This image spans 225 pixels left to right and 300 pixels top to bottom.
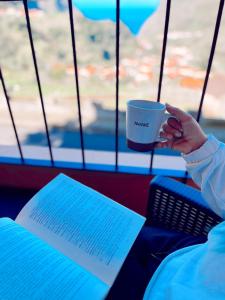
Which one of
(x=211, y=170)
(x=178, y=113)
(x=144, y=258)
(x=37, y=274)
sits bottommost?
(x=144, y=258)

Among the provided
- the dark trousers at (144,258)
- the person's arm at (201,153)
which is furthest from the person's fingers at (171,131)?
the dark trousers at (144,258)

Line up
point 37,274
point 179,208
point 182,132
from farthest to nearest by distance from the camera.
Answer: point 179,208 < point 182,132 < point 37,274

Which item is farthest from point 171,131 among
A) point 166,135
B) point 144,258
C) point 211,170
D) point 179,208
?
point 144,258

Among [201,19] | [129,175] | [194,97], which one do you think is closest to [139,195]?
[129,175]

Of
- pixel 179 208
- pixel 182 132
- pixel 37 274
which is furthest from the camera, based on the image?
pixel 179 208

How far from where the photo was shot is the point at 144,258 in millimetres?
699

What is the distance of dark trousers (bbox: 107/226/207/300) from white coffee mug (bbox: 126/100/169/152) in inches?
10.7

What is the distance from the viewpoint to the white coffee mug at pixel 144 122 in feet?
1.80

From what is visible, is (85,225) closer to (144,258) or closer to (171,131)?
(144,258)

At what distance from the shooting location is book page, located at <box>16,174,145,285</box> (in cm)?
63

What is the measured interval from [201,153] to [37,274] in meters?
0.44

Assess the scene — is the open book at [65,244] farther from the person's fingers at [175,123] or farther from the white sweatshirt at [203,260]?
the person's fingers at [175,123]

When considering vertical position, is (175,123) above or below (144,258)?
above

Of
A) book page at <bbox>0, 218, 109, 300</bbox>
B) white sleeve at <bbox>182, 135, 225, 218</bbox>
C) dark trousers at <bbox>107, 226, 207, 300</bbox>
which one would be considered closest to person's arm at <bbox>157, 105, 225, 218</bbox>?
white sleeve at <bbox>182, 135, 225, 218</bbox>
